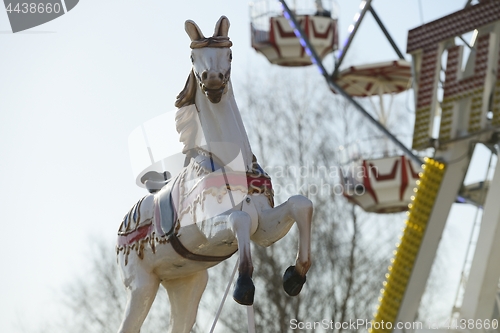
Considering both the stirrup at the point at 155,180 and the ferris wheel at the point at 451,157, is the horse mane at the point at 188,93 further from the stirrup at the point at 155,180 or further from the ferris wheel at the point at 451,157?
the ferris wheel at the point at 451,157

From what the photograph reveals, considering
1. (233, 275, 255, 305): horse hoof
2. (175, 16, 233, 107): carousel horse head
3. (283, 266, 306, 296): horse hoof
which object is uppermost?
(175, 16, 233, 107): carousel horse head

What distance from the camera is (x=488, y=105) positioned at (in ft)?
40.7

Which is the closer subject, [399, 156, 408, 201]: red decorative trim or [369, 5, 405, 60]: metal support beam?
[369, 5, 405, 60]: metal support beam

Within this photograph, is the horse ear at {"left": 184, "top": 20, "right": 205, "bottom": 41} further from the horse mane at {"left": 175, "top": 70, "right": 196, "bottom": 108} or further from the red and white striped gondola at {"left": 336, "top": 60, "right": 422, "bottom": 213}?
the red and white striped gondola at {"left": 336, "top": 60, "right": 422, "bottom": 213}

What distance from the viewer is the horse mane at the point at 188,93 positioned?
528cm

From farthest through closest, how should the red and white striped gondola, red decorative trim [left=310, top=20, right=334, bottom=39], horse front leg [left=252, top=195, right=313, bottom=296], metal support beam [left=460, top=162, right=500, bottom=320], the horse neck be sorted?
red decorative trim [left=310, top=20, right=334, bottom=39], the red and white striped gondola, metal support beam [left=460, top=162, right=500, bottom=320], the horse neck, horse front leg [left=252, top=195, right=313, bottom=296]

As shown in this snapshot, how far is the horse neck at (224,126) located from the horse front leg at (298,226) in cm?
32

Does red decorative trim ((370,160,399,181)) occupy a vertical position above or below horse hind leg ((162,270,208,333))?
below

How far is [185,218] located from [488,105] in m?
7.85

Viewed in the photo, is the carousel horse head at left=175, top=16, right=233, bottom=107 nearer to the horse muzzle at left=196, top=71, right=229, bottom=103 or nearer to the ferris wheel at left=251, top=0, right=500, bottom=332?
the horse muzzle at left=196, top=71, right=229, bottom=103

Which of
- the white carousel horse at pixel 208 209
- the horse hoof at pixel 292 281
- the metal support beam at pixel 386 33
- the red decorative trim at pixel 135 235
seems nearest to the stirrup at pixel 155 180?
the white carousel horse at pixel 208 209

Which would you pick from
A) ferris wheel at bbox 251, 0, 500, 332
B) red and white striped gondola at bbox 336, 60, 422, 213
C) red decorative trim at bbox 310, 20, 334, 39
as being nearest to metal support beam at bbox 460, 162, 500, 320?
ferris wheel at bbox 251, 0, 500, 332

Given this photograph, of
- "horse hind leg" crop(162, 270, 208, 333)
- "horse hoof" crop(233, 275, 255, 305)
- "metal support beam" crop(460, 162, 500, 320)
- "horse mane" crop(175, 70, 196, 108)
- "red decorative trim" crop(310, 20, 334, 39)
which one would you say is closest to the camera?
"horse hoof" crop(233, 275, 255, 305)

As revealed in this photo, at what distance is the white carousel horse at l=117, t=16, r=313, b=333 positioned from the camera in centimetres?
487
